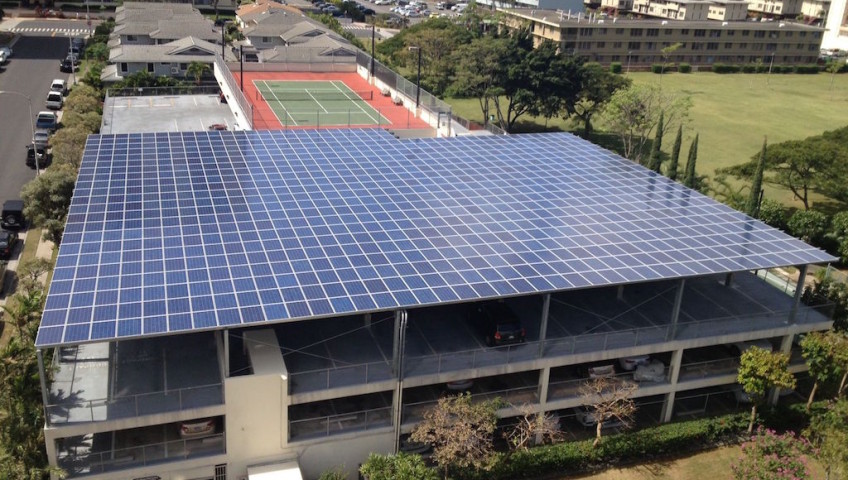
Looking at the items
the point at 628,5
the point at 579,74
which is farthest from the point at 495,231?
the point at 628,5

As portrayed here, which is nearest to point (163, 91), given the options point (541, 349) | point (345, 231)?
point (345, 231)

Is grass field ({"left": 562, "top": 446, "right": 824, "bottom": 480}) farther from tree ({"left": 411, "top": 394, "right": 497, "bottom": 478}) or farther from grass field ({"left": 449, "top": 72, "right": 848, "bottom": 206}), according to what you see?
grass field ({"left": 449, "top": 72, "right": 848, "bottom": 206})

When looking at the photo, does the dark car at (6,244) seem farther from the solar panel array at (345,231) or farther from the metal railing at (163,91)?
the metal railing at (163,91)

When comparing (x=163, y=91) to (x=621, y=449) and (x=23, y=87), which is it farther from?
(x=621, y=449)

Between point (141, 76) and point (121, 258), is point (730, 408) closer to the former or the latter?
point (121, 258)

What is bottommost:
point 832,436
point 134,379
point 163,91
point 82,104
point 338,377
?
point 134,379

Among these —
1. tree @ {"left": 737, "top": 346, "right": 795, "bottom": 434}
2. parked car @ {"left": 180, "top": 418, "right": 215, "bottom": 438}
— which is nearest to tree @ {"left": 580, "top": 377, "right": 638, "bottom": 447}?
tree @ {"left": 737, "top": 346, "right": 795, "bottom": 434}
